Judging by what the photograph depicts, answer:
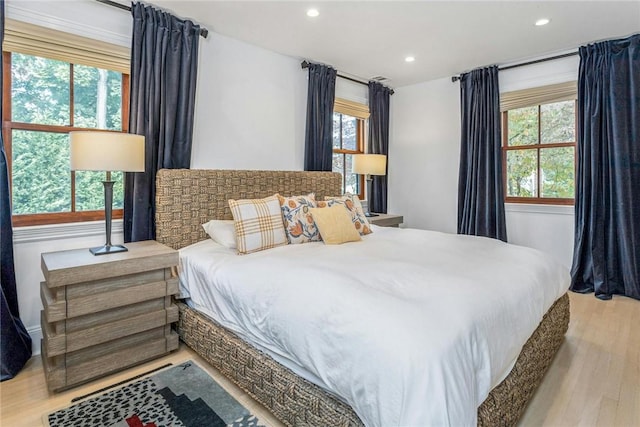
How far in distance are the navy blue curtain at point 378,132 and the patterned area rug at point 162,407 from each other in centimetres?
340

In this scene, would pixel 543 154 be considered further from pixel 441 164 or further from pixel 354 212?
pixel 354 212

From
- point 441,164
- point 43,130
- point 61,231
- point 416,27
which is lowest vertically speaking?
point 61,231

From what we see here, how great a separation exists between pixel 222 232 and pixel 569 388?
2.41 metres

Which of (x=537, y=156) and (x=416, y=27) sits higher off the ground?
(x=416, y=27)

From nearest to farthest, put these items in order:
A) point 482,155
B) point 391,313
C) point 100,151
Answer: point 391,313 < point 100,151 < point 482,155

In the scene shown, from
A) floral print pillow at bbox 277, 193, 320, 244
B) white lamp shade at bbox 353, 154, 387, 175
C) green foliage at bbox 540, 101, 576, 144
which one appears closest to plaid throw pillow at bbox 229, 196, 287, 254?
floral print pillow at bbox 277, 193, 320, 244

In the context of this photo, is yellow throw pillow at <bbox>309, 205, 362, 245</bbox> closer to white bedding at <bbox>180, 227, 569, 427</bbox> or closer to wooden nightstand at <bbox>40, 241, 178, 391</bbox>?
white bedding at <bbox>180, 227, 569, 427</bbox>

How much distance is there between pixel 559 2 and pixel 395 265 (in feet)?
8.20

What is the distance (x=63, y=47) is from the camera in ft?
7.93

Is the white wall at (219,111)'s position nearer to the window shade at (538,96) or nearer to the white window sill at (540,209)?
the window shade at (538,96)

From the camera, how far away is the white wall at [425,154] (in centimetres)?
462

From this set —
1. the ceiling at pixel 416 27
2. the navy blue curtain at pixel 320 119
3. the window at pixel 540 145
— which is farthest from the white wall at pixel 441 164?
the navy blue curtain at pixel 320 119

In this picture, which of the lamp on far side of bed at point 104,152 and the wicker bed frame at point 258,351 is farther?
the lamp on far side of bed at point 104,152

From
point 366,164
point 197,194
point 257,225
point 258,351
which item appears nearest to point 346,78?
point 366,164
